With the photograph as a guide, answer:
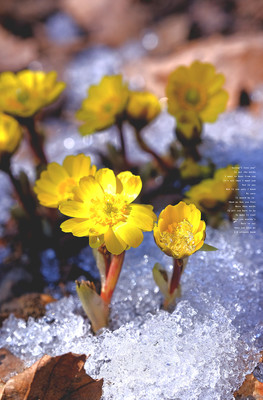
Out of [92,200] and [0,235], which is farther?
[0,235]

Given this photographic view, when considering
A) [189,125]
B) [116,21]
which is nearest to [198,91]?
[189,125]

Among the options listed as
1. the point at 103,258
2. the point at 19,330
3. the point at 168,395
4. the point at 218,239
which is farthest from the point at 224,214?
the point at 19,330

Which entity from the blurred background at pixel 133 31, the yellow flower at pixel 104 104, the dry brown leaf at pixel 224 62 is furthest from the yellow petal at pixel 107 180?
the blurred background at pixel 133 31

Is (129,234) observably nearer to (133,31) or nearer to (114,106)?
(114,106)

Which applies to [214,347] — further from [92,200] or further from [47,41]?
[47,41]

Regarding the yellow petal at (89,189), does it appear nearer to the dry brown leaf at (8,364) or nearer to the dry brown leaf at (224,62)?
the dry brown leaf at (8,364)

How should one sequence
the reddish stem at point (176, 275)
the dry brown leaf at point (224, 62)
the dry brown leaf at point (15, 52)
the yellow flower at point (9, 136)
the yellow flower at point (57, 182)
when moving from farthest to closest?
the dry brown leaf at point (15, 52)
the dry brown leaf at point (224, 62)
the yellow flower at point (9, 136)
the yellow flower at point (57, 182)
the reddish stem at point (176, 275)
